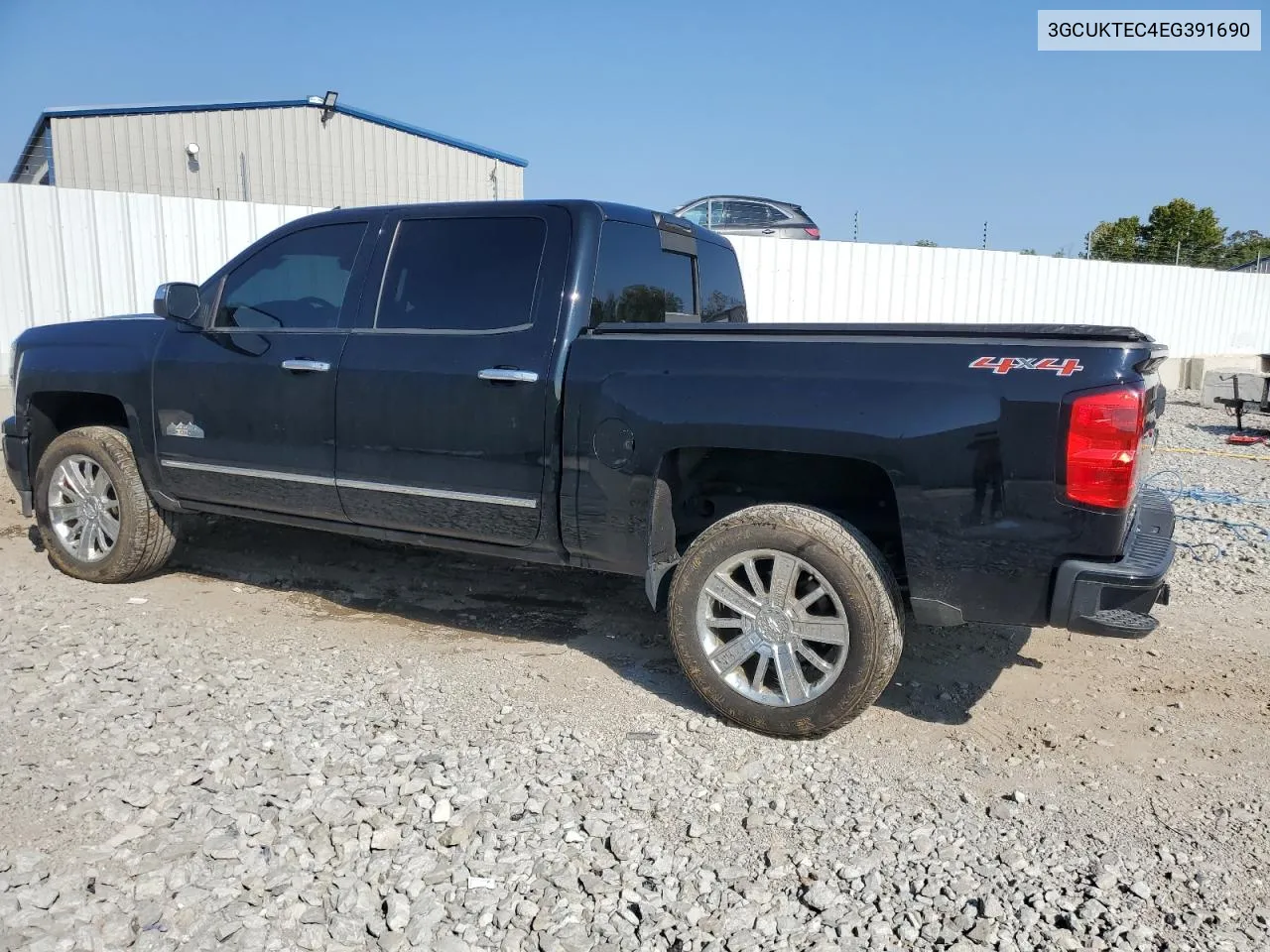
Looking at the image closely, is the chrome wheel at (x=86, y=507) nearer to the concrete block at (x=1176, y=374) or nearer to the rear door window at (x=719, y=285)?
the rear door window at (x=719, y=285)

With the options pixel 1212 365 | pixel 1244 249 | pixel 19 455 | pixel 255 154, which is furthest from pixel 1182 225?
pixel 19 455

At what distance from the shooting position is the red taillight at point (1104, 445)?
292 centimetres

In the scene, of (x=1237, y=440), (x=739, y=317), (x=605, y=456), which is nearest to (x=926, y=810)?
(x=605, y=456)

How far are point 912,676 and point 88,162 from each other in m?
20.7

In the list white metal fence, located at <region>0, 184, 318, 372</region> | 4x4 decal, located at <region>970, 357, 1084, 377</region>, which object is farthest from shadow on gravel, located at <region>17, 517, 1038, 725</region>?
white metal fence, located at <region>0, 184, 318, 372</region>

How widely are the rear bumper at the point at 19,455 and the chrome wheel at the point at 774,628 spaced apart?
13.6 feet

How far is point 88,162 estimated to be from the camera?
19.3m

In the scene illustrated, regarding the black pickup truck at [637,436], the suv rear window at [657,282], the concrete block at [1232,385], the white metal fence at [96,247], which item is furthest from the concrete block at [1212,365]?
the white metal fence at [96,247]

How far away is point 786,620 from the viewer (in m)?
3.45

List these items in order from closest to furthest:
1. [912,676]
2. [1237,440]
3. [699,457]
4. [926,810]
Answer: [926,810] < [699,457] < [912,676] < [1237,440]

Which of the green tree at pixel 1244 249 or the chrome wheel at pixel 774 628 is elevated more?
the green tree at pixel 1244 249

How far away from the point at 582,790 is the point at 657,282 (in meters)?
2.37

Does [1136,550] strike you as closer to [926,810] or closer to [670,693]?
[926,810]

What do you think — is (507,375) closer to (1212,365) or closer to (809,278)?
(809,278)
